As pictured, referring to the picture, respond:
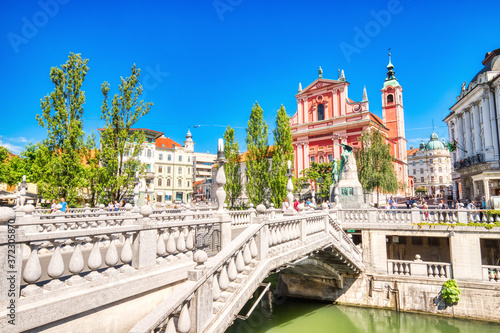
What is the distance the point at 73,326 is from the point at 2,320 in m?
0.85

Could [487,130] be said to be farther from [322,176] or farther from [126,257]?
[126,257]

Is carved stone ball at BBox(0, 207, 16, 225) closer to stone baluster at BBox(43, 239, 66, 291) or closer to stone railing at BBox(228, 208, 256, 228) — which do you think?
stone baluster at BBox(43, 239, 66, 291)

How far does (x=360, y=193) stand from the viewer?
18219 mm

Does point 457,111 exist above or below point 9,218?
above

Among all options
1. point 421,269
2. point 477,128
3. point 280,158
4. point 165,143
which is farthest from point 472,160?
point 165,143

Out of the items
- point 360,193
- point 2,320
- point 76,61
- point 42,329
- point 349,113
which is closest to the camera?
point 2,320

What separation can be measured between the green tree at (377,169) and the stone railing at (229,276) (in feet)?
77.0

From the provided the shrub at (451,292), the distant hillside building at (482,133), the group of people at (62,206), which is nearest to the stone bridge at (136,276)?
the group of people at (62,206)

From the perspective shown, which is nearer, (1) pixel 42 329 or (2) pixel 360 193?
(1) pixel 42 329

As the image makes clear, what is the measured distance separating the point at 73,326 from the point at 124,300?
749 millimetres

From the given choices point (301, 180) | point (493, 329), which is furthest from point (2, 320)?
point (301, 180)

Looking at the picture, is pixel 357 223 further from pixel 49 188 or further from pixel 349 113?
pixel 349 113

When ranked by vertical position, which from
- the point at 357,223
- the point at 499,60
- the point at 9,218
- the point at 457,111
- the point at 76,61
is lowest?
the point at 357,223

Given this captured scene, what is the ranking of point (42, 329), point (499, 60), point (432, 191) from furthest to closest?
point (432, 191) → point (499, 60) → point (42, 329)
